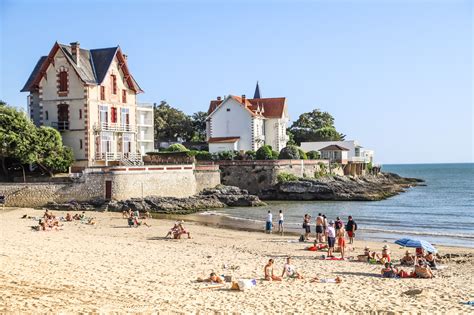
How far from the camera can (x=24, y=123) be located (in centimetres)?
4144

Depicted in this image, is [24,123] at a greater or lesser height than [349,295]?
greater

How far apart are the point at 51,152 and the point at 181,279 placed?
92.5 feet

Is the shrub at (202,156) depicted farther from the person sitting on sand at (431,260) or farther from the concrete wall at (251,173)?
the person sitting on sand at (431,260)

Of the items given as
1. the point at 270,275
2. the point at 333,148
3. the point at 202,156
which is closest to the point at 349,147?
the point at 333,148

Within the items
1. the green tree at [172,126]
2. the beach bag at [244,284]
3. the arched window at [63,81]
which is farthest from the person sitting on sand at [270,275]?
the green tree at [172,126]

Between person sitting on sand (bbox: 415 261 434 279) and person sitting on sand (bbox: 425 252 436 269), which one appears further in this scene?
person sitting on sand (bbox: 425 252 436 269)

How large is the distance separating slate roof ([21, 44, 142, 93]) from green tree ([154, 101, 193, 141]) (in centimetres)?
4044

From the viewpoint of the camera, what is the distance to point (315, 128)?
345 feet

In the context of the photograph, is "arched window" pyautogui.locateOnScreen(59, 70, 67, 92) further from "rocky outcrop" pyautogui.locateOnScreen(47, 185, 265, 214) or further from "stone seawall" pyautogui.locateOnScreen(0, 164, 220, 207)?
"rocky outcrop" pyautogui.locateOnScreen(47, 185, 265, 214)

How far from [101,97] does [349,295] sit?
35423mm

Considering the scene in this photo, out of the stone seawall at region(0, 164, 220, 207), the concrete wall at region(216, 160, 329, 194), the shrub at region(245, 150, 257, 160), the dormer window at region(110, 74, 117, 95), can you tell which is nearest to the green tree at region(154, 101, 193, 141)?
the shrub at region(245, 150, 257, 160)

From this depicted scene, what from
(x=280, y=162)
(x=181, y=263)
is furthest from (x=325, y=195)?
(x=181, y=263)

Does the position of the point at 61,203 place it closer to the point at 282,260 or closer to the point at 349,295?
the point at 282,260

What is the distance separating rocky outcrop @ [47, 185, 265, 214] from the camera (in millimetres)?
41406
